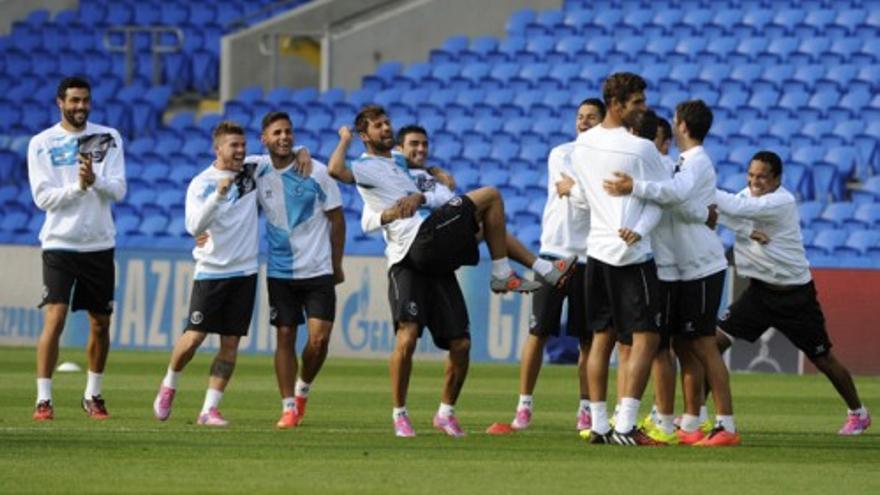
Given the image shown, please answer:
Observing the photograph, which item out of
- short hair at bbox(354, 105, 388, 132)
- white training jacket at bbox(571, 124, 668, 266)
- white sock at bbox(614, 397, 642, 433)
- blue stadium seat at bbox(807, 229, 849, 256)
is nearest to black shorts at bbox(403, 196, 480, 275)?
short hair at bbox(354, 105, 388, 132)

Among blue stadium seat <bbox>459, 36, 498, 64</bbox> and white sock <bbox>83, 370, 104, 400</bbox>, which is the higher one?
blue stadium seat <bbox>459, 36, 498, 64</bbox>

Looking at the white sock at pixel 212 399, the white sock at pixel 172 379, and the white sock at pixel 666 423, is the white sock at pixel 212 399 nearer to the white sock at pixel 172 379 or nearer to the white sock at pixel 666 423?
the white sock at pixel 172 379

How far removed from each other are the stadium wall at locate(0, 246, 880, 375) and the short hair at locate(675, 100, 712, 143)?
9237 mm

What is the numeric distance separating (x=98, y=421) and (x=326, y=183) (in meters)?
2.20

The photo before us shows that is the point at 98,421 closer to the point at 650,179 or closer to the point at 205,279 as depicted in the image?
the point at 205,279

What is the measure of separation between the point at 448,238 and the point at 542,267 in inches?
30.0

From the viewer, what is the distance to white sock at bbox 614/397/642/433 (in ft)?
41.3

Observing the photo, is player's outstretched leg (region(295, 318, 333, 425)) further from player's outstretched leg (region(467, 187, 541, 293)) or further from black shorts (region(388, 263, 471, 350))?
player's outstretched leg (region(467, 187, 541, 293))

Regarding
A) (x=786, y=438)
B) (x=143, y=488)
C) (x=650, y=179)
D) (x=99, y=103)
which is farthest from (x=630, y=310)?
(x=99, y=103)

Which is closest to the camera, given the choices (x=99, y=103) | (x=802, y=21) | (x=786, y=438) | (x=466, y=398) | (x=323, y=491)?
(x=323, y=491)

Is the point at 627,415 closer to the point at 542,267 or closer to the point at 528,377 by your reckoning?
the point at 542,267

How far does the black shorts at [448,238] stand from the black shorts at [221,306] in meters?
1.64

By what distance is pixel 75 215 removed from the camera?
47.5ft

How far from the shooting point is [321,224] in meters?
14.3
